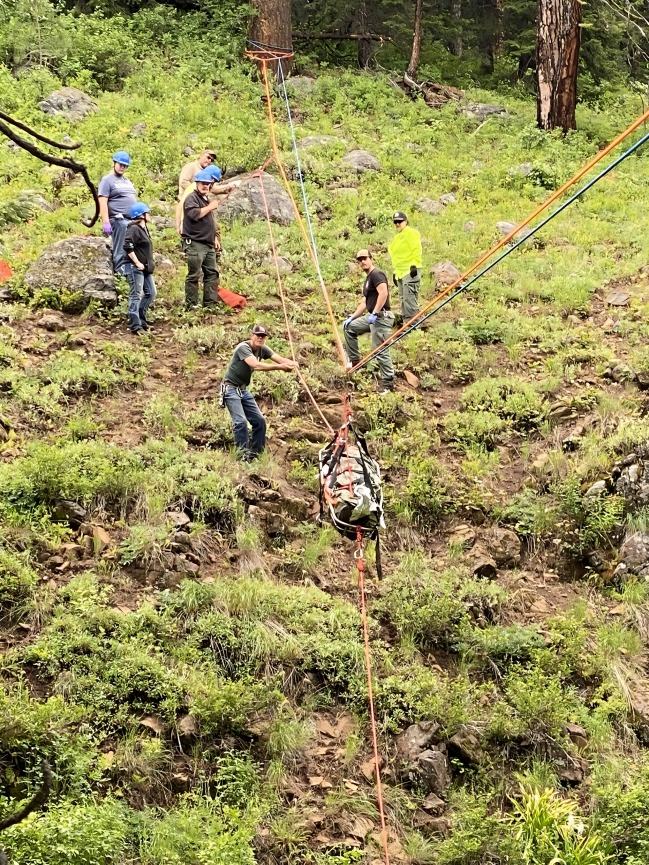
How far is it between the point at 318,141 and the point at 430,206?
3.02 meters

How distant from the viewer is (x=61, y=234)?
12.6 meters

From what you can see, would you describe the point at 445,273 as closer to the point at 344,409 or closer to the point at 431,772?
the point at 344,409

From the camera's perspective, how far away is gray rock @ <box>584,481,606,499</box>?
9.15 meters

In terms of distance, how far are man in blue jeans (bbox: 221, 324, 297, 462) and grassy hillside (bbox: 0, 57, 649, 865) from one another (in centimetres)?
28

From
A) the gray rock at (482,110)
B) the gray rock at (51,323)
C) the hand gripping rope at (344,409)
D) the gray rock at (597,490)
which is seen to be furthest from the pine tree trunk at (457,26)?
the gray rock at (597,490)

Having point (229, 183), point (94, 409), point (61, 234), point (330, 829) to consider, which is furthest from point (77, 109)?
point (330, 829)

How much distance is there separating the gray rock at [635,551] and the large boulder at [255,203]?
825cm

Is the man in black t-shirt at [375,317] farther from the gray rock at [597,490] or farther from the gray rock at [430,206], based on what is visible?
the gray rock at [430,206]

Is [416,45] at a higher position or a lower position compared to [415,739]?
Answer: higher

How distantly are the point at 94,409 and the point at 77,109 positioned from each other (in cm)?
867

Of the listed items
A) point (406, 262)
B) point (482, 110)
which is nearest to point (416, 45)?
point (482, 110)

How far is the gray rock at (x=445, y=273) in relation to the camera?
1329 cm

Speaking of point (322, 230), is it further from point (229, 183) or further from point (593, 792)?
point (593, 792)

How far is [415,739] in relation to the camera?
694cm
